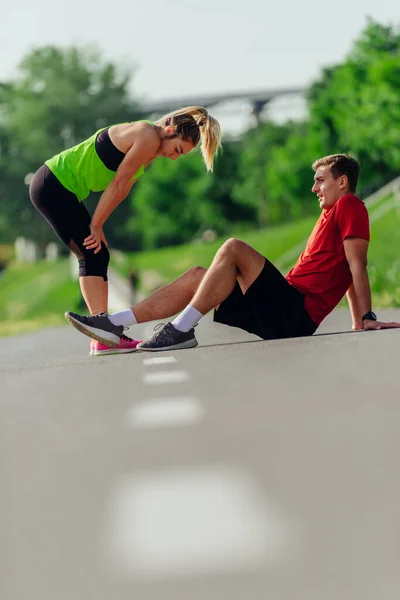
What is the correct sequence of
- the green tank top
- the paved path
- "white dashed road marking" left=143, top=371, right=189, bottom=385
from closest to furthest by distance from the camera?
the paved path
"white dashed road marking" left=143, top=371, right=189, bottom=385
the green tank top

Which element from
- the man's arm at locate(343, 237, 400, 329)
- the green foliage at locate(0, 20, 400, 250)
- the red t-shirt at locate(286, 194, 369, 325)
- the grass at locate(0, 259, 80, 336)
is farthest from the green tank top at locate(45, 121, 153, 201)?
the green foliage at locate(0, 20, 400, 250)

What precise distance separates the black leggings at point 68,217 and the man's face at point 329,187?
1.34 metres

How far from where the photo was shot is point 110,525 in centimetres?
269

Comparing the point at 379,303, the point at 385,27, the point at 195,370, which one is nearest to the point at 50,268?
the point at 385,27

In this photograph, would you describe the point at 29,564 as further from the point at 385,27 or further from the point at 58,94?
the point at 58,94

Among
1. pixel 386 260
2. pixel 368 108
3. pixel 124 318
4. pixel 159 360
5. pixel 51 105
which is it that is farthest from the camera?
pixel 51 105

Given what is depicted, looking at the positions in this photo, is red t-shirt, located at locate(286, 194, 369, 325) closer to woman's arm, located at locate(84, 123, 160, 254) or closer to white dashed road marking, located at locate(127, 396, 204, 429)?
woman's arm, located at locate(84, 123, 160, 254)

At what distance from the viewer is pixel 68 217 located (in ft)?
23.3

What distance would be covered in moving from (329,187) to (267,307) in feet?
2.66

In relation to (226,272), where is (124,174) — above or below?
above

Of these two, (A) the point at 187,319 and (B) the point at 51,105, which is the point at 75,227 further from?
(B) the point at 51,105

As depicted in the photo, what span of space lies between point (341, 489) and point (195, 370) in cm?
294

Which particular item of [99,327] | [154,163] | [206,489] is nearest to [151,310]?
[99,327]

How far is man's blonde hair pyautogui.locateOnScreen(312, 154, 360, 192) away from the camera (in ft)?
22.5
